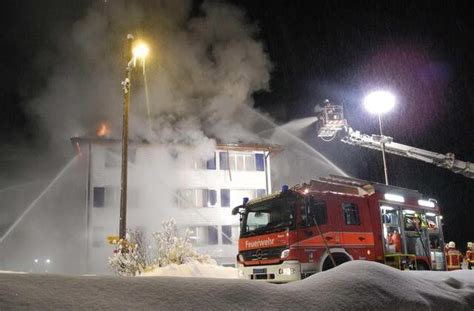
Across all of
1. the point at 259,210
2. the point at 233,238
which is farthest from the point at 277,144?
the point at 259,210

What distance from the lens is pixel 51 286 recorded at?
275cm

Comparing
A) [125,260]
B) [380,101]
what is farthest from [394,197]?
[380,101]

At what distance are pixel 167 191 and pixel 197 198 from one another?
208 centimetres

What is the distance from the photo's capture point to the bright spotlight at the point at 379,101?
19.6m

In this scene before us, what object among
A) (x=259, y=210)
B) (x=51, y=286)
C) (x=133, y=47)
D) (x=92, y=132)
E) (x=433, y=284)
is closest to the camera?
(x=51, y=286)

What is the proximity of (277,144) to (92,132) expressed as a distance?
479 inches

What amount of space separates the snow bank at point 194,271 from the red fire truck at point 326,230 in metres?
2.15

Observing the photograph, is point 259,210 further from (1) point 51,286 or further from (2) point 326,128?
(2) point 326,128

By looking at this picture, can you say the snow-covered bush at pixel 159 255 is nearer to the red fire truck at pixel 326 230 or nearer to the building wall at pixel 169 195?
the red fire truck at pixel 326 230

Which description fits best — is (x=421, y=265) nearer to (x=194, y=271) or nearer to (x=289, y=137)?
(x=194, y=271)

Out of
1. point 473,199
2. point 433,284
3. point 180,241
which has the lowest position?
point 433,284

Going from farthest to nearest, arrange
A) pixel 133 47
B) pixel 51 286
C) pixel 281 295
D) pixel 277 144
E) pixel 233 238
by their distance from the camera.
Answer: pixel 277 144 < pixel 233 238 < pixel 133 47 < pixel 281 295 < pixel 51 286

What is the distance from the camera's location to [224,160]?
3009 cm

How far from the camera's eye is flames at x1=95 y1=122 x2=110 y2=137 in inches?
1013
